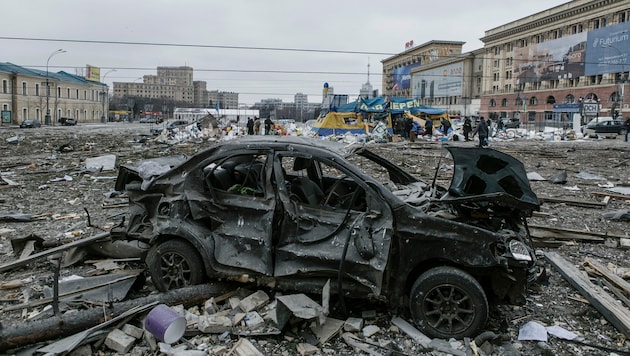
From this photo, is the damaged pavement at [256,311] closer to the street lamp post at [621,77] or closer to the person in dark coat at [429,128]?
the person in dark coat at [429,128]

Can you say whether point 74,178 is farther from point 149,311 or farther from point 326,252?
point 326,252

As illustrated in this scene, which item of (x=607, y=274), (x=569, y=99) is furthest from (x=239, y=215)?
(x=569, y=99)

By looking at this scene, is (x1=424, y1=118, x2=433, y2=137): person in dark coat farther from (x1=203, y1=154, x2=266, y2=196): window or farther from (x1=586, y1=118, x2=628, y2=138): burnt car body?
(x1=203, y1=154, x2=266, y2=196): window

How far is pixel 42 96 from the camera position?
241 ft

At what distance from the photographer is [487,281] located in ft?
13.8

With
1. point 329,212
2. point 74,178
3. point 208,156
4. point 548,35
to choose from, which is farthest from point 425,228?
point 548,35

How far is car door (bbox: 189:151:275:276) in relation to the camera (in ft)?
14.8

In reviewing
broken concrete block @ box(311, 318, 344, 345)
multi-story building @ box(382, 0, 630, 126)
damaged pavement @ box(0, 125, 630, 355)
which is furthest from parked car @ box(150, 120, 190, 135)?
multi-story building @ box(382, 0, 630, 126)

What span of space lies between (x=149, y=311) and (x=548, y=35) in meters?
83.9

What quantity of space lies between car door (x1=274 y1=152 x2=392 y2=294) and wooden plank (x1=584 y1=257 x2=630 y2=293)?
3.00 m

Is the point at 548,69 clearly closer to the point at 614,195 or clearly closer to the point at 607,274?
the point at 614,195

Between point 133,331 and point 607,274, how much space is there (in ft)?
17.0

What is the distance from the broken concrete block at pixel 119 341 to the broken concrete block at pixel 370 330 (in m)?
1.99

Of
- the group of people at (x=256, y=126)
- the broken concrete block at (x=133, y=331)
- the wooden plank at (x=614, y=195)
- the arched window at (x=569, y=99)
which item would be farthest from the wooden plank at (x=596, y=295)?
the arched window at (x=569, y=99)
